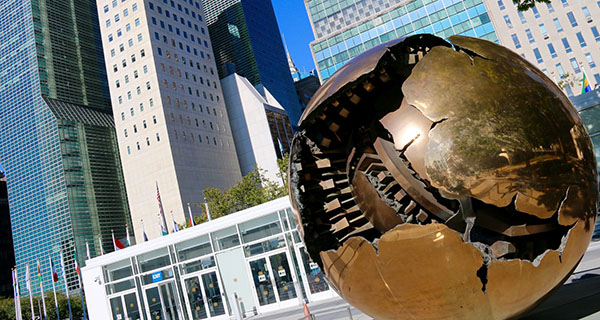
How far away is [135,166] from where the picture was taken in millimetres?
53875

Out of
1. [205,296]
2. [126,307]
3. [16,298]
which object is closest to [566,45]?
[205,296]

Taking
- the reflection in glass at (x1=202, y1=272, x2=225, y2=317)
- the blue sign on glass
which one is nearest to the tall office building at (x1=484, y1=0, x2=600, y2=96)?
the reflection in glass at (x1=202, y1=272, x2=225, y2=317)

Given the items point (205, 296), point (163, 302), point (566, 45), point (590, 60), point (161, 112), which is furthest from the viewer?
point (161, 112)

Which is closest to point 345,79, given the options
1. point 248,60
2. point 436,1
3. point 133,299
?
point 133,299

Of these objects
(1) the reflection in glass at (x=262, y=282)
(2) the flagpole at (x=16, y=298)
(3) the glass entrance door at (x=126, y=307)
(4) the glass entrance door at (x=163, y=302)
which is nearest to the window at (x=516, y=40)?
(1) the reflection in glass at (x=262, y=282)

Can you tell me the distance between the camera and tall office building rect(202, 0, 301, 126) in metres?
87.1

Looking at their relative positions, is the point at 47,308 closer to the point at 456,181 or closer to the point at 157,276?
the point at 157,276

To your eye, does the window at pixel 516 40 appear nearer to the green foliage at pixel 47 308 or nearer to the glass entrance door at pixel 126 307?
the glass entrance door at pixel 126 307

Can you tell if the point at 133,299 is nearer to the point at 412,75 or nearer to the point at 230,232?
the point at 230,232

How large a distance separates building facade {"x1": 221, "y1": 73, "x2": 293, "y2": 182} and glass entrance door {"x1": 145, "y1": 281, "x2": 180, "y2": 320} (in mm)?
39581

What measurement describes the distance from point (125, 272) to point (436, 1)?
43284 mm

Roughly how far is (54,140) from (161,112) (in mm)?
25171

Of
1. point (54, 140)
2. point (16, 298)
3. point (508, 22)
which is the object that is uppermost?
point (54, 140)

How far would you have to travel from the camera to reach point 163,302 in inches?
857
